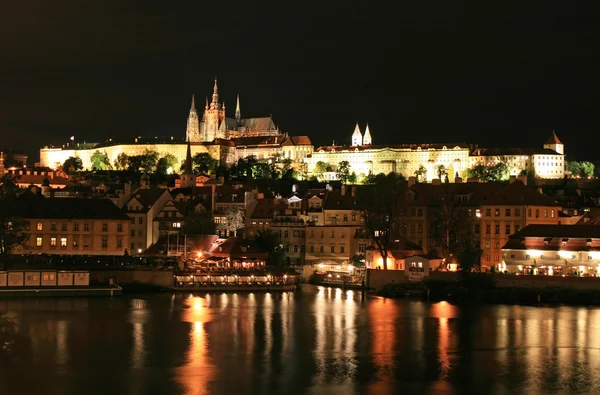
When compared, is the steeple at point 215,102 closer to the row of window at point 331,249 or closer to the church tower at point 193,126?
the church tower at point 193,126

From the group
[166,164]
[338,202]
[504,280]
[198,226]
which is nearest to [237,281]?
[198,226]

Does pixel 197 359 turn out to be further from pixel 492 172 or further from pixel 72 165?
pixel 72 165

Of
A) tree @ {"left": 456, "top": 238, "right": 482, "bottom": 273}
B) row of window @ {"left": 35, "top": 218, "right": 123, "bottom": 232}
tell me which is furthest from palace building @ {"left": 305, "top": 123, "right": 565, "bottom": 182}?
row of window @ {"left": 35, "top": 218, "right": 123, "bottom": 232}

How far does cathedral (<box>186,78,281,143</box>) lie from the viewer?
19212 centimetres

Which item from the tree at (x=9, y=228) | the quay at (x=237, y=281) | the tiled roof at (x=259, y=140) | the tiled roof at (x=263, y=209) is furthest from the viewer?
the tiled roof at (x=259, y=140)

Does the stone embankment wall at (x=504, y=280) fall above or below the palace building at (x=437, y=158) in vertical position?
below

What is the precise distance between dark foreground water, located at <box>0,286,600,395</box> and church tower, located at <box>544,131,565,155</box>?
10957cm

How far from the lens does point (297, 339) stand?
37.1m

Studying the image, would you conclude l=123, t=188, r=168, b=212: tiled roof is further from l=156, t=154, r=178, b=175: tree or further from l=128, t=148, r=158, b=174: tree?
l=128, t=148, r=158, b=174: tree

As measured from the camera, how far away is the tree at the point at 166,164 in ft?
486

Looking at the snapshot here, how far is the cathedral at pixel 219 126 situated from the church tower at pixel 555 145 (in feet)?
185

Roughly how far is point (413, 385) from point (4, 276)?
1116 inches

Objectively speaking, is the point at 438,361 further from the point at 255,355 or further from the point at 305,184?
the point at 305,184

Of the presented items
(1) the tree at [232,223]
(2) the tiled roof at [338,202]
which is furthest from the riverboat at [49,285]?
(2) the tiled roof at [338,202]
